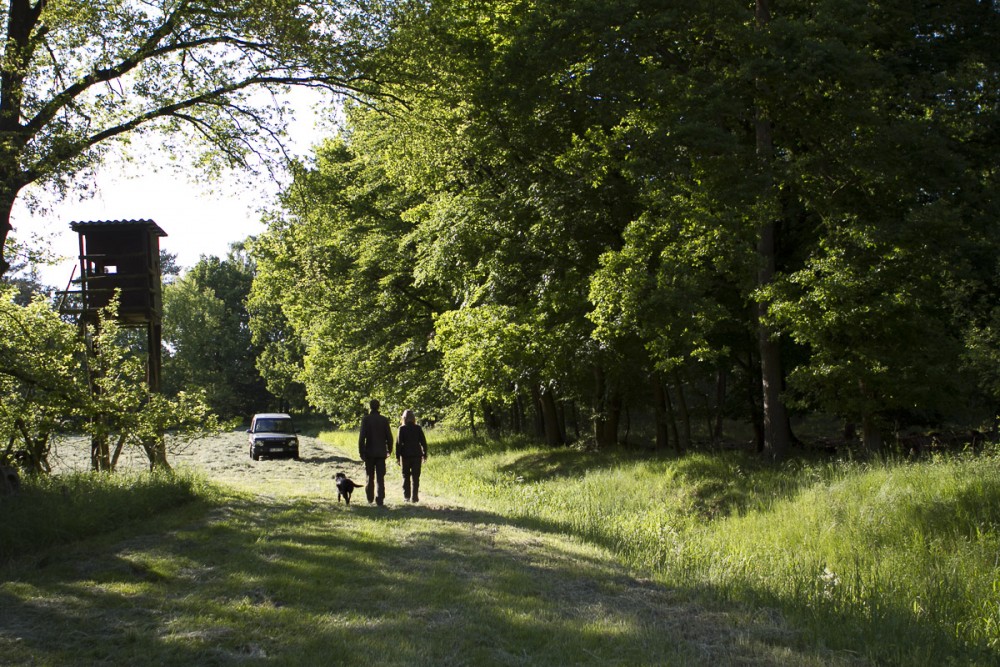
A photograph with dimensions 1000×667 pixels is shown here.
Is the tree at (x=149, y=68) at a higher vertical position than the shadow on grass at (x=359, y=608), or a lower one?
higher

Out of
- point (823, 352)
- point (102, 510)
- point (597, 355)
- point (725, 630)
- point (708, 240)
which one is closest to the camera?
point (725, 630)

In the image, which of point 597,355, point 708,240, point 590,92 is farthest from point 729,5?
point 597,355

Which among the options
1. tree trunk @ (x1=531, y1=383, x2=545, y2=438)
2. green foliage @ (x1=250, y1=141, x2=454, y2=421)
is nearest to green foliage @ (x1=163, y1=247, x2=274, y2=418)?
green foliage @ (x1=250, y1=141, x2=454, y2=421)

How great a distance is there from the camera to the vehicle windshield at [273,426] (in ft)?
124

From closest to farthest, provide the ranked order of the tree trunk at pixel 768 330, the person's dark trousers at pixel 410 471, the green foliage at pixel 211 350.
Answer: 1. the person's dark trousers at pixel 410 471
2. the tree trunk at pixel 768 330
3. the green foliage at pixel 211 350

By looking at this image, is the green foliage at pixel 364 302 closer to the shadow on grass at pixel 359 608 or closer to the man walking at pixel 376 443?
the man walking at pixel 376 443

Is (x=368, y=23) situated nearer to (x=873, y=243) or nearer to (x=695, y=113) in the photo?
(x=695, y=113)

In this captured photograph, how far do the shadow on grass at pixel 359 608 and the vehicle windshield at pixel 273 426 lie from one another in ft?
88.5

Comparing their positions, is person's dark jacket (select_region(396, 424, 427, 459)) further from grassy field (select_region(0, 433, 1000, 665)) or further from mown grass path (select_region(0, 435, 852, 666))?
mown grass path (select_region(0, 435, 852, 666))

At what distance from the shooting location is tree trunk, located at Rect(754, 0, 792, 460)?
1767 centimetres

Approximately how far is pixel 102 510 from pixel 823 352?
12.8 metres

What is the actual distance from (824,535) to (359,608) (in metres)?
6.73

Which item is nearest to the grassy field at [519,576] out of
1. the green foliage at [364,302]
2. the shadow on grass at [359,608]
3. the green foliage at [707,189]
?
the shadow on grass at [359,608]

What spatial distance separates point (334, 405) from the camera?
3650 centimetres
